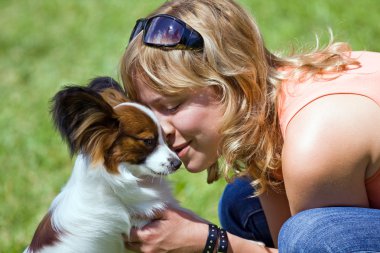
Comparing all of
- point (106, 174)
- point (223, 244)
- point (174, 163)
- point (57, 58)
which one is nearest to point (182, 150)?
point (174, 163)

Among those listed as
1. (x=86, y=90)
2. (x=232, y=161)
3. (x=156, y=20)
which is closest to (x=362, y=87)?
(x=232, y=161)

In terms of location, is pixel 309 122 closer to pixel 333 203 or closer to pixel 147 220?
pixel 333 203

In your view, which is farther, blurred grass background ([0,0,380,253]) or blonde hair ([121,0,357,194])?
blurred grass background ([0,0,380,253])

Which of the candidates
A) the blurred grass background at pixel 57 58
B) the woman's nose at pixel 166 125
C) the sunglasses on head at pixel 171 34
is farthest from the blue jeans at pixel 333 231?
the blurred grass background at pixel 57 58

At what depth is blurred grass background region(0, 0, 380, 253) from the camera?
13.8 feet

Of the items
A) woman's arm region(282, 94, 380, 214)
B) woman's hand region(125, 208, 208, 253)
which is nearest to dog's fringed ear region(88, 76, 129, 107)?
woman's hand region(125, 208, 208, 253)

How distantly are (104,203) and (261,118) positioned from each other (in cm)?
80

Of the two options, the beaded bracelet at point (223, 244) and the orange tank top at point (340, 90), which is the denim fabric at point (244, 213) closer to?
the beaded bracelet at point (223, 244)

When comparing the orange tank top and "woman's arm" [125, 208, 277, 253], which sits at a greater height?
the orange tank top

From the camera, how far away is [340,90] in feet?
8.02

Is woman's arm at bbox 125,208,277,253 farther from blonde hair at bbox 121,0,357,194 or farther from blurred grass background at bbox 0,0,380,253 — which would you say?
blurred grass background at bbox 0,0,380,253

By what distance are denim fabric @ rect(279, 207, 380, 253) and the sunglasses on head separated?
2.68 feet

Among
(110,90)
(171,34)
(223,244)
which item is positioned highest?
(171,34)

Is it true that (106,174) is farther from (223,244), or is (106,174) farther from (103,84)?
(223,244)
